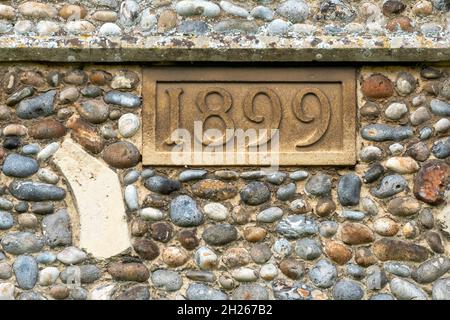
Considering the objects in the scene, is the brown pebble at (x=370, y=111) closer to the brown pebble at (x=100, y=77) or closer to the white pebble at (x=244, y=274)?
the white pebble at (x=244, y=274)

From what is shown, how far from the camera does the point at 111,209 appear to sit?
9.60ft

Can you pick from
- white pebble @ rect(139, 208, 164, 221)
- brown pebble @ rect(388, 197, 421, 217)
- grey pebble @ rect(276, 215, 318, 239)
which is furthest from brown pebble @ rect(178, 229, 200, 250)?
brown pebble @ rect(388, 197, 421, 217)

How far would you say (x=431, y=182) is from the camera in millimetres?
2934

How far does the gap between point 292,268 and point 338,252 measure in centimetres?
19

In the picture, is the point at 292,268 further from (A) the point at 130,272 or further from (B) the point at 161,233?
(A) the point at 130,272

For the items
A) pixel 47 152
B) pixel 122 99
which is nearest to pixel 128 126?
pixel 122 99

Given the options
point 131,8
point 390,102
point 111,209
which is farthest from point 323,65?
point 111,209

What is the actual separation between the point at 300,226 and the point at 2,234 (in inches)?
46.2

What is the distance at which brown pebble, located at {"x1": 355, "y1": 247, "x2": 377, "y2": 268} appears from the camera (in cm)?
289

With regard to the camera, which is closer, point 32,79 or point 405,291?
point 405,291

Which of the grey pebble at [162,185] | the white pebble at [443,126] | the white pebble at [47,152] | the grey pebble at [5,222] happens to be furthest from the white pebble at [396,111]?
the grey pebble at [5,222]

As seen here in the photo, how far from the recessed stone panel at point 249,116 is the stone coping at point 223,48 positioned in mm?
74

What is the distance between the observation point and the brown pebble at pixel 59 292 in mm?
2879
